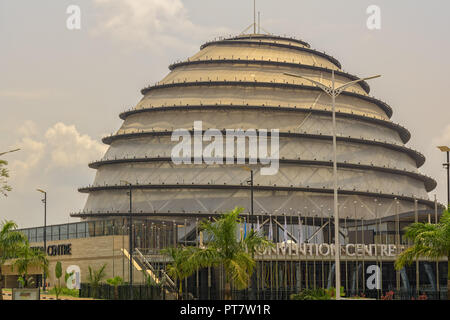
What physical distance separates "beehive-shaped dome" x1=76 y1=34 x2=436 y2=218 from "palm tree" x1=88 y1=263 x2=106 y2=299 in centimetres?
842

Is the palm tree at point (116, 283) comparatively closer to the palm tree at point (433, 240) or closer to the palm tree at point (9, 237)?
the palm tree at point (9, 237)

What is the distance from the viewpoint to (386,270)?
78.9 metres

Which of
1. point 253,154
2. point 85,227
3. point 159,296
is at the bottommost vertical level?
point 159,296

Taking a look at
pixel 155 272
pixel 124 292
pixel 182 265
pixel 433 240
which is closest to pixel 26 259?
pixel 124 292

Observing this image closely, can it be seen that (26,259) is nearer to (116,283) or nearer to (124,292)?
(116,283)

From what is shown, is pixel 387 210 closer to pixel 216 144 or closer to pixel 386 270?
pixel 386 270

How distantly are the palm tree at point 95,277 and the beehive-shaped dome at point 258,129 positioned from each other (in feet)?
27.6

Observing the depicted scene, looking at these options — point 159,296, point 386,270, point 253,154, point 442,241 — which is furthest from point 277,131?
point 442,241

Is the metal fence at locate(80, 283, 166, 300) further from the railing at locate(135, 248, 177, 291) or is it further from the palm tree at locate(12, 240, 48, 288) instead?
the palm tree at locate(12, 240, 48, 288)

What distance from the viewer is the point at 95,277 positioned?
261 ft

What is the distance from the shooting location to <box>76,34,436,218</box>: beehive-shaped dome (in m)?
88.1

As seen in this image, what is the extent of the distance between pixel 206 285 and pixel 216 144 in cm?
1850

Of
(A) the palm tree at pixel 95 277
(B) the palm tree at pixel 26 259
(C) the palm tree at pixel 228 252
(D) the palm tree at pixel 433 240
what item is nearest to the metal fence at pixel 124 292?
(A) the palm tree at pixel 95 277
